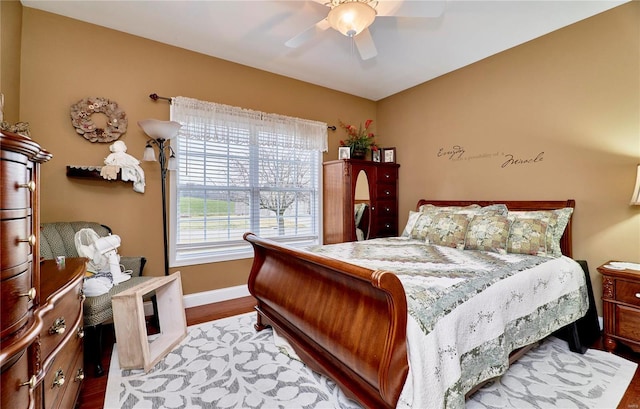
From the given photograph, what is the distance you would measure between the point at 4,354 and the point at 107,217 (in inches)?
94.9

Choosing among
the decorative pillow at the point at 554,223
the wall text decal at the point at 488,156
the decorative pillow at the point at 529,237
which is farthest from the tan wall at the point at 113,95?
the decorative pillow at the point at 554,223

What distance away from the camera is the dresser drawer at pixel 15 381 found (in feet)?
2.74

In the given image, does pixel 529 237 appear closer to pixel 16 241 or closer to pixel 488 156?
pixel 488 156

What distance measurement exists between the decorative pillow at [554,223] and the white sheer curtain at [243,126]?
105 inches

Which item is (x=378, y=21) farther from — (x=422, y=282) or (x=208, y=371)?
(x=208, y=371)

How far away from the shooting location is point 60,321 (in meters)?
1.25

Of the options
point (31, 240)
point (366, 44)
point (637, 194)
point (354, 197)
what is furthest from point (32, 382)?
point (637, 194)

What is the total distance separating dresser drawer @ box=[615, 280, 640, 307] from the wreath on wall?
14.6ft

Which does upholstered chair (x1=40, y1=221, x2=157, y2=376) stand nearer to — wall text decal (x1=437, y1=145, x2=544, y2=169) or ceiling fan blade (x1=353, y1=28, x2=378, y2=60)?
ceiling fan blade (x1=353, y1=28, x2=378, y2=60)

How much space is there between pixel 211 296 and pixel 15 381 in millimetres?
2461

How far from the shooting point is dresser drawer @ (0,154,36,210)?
2.69ft

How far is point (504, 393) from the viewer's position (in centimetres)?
173

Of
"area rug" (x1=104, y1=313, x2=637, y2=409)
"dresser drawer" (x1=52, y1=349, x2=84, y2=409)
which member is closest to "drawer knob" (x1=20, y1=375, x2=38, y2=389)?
"dresser drawer" (x1=52, y1=349, x2=84, y2=409)

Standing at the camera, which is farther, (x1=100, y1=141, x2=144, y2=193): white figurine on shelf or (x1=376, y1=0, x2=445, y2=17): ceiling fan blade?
(x1=100, y1=141, x2=144, y2=193): white figurine on shelf
